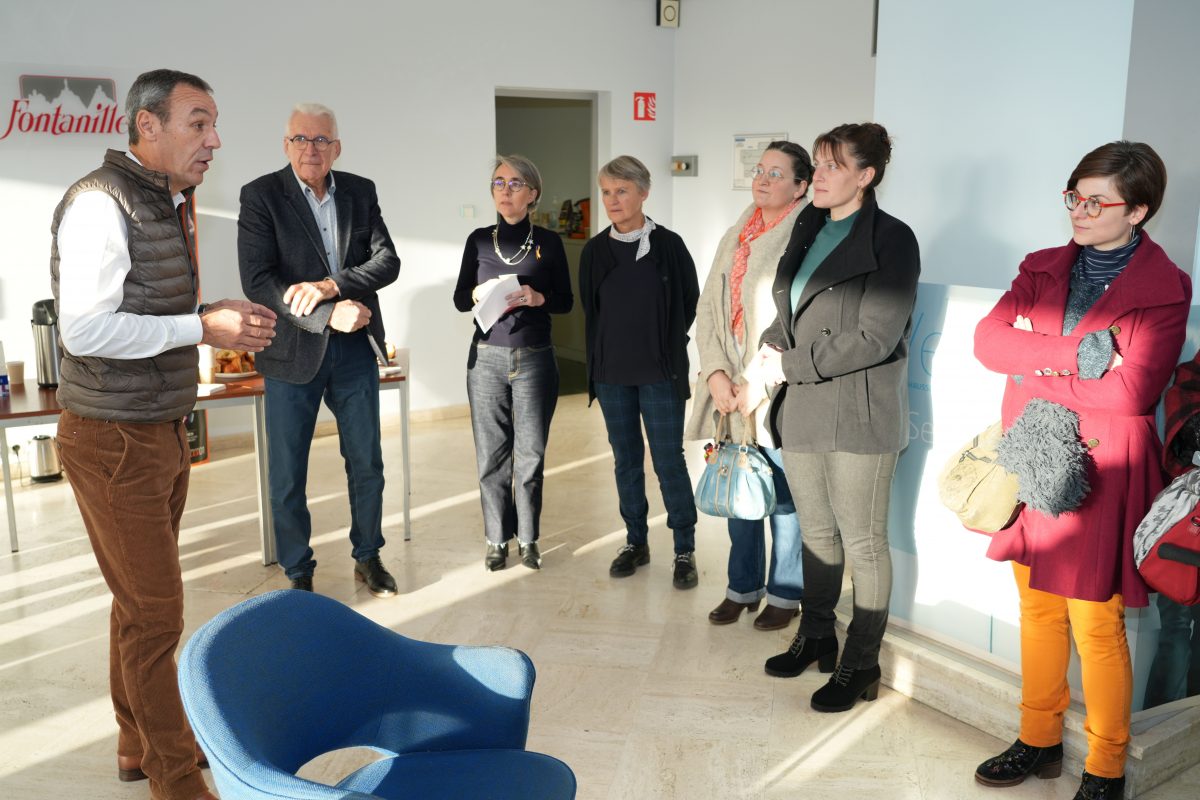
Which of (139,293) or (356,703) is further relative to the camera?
(139,293)

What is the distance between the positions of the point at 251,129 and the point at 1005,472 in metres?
5.58

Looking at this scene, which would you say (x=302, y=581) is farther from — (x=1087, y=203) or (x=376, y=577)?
(x=1087, y=203)

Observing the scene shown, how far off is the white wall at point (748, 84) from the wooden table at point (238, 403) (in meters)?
3.70

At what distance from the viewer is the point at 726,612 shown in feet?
13.6

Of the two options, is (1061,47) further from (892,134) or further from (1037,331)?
(1037,331)

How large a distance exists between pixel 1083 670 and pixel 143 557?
8.16 feet

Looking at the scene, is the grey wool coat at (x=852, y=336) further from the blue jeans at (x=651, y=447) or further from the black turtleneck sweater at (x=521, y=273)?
the black turtleneck sweater at (x=521, y=273)

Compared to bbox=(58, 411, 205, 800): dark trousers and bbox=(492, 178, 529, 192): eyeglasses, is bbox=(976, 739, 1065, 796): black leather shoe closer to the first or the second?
bbox=(58, 411, 205, 800): dark trousers

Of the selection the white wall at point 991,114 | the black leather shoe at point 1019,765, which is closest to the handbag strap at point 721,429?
the white wall at point 991,114

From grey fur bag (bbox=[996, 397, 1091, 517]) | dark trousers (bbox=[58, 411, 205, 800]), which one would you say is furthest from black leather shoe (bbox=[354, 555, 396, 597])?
grey fur bag (bbox=[996, 397, 1091, 517])

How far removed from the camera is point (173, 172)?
269cm

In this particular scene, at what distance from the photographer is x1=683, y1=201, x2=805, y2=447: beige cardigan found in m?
3.66

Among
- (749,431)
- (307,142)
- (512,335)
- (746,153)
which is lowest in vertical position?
(749,431)

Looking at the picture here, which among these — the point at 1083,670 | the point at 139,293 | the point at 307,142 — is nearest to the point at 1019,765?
the point at 1083,670
